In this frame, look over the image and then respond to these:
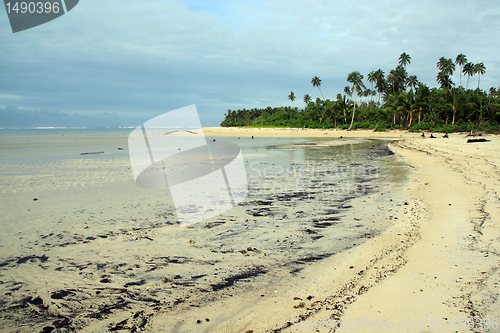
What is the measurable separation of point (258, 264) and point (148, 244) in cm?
197

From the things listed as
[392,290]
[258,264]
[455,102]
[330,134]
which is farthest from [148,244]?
[330,134]

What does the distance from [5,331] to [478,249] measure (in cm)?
555

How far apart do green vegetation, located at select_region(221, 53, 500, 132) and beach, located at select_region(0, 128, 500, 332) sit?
1510 inches

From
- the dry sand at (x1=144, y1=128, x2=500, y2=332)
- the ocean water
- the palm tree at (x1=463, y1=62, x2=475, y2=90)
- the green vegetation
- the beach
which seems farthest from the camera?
the palm tree at (x1=463, y1=62, x2=475, y2=90)

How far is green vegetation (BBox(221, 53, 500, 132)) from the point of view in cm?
4428

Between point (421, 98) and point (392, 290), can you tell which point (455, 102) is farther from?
point (392, 290)

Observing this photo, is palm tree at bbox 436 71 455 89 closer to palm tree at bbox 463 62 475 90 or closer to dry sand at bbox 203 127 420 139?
palm tree at bbox 463 62 475 90

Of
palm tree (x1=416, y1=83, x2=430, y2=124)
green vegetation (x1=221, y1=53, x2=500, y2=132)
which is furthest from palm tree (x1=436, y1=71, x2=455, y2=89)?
palm tree (x1=416, y1=83, x2=430, y2=124)

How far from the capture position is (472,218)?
5.00m

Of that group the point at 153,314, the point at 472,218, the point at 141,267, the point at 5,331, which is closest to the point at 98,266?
the point at 141,267

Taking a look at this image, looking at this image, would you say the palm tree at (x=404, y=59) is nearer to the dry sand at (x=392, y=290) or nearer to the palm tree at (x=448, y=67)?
the palm tree at (x=448, y=67)

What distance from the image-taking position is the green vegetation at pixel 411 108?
145 feet

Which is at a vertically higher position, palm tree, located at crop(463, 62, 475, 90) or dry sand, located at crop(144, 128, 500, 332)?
palm tree, located at crop(463, 62, 475, 90)

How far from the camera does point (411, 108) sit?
161 ft
